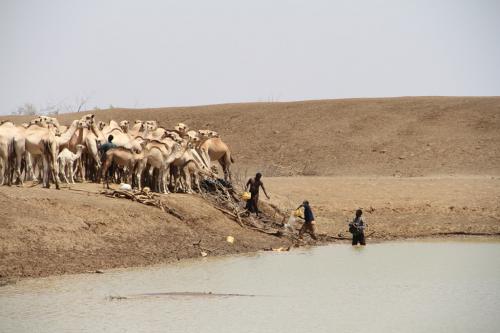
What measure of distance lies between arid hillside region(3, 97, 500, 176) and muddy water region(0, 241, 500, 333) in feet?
70.5

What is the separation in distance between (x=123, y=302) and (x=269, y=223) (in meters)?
9.69

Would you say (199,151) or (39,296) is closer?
(39,296)

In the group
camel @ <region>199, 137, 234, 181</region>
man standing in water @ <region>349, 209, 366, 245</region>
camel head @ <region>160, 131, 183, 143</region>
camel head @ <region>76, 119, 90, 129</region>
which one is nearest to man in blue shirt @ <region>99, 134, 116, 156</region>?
camel head @ <region>76, 119, 90, 129</region>

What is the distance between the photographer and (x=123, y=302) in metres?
16.6

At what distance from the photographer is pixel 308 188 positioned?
33.1 meters

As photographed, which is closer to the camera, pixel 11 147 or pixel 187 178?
pixel 11 147

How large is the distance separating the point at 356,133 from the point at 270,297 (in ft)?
108

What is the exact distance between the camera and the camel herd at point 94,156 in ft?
74.9

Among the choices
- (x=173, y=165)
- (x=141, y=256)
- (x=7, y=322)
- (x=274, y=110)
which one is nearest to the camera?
(x=7, y=322)

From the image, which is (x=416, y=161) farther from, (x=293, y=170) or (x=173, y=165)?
(x=173, y=165)

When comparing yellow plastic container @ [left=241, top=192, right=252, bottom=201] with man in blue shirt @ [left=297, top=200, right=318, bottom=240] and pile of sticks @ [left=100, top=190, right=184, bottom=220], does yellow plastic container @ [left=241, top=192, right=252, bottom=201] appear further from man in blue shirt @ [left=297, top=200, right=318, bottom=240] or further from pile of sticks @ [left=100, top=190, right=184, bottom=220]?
pile of sticks @ [left=100, top=190, right=184, bottom=220]

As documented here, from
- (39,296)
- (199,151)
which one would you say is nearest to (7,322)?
(39,296)

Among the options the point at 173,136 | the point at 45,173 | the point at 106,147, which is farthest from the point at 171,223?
the point at 173,136

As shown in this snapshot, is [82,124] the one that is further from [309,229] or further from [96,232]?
[309,229]
